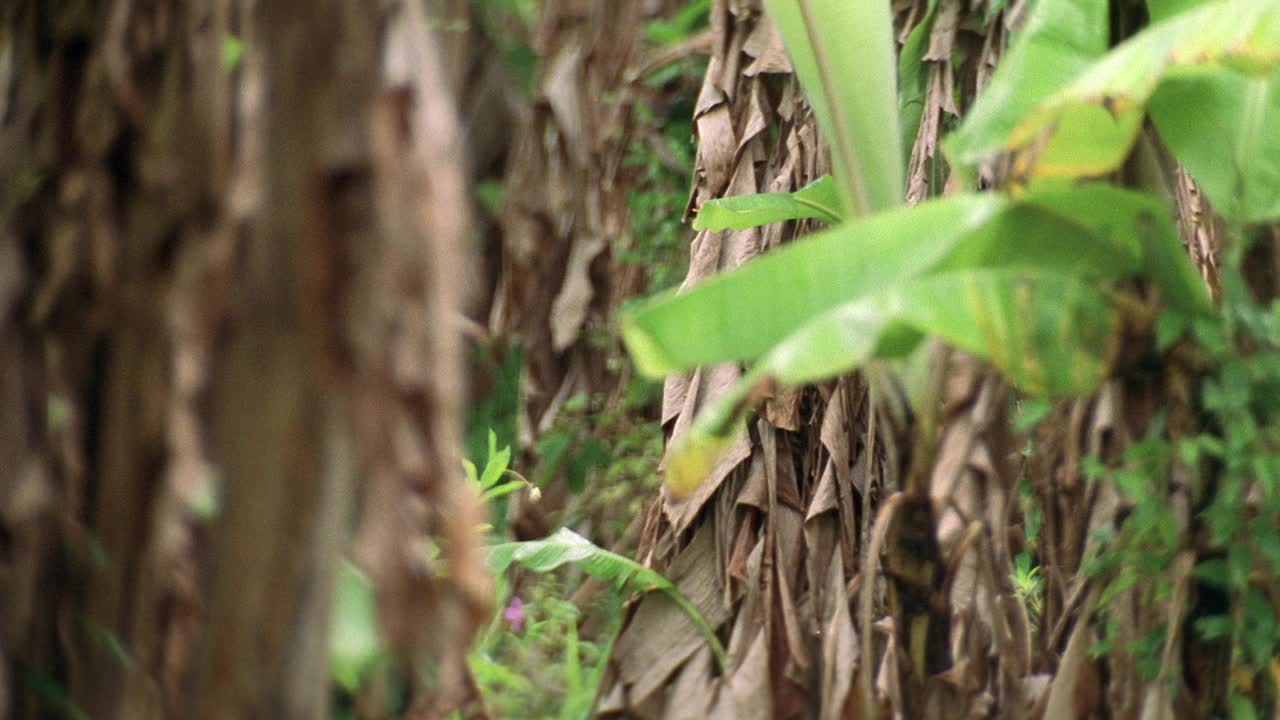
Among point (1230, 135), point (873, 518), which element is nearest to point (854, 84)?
point (1230, 135)

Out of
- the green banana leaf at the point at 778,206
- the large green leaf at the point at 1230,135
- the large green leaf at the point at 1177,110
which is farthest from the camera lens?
the green banana leaf at the point at 778,206

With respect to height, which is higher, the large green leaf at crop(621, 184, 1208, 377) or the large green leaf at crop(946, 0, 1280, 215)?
the large green leaf at crop(946, 0, 1280, 215)

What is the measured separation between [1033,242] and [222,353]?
3.54 ft

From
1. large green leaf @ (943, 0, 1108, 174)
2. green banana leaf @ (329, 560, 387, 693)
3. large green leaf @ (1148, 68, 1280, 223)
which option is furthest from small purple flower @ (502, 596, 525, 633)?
large green leaf @ (1148, 68, 1280, 223)

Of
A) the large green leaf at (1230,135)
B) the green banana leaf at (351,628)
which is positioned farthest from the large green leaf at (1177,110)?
the green banana leaf at (351,628)

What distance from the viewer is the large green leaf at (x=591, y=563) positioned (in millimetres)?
2213

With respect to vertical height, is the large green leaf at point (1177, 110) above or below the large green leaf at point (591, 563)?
above

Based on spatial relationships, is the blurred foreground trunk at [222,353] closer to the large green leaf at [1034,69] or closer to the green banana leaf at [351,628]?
the green banana leaf at [351,628]

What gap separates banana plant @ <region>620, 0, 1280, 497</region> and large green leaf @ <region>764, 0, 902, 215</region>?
0.09ft

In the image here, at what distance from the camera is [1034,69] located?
1733mm

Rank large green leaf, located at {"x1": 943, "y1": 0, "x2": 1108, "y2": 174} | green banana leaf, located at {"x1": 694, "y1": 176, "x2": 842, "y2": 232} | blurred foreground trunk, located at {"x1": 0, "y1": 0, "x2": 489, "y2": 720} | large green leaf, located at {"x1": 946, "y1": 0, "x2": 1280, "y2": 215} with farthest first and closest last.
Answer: green banana leaf, located at {"x1": 694, "y1": 176, "x2": 842, "y2": 232}, large green leaf, located at {"x1": 943, "y1": 0, "x2": 1108, "y2": 174}, large green leaf, located at {"x1": 946, "y1": 0, "x2": 1280, "y2": 215}, blurred foreground trunk, located at {"x1": 0, "y1": 0, "x2": 489, "y2": 720}

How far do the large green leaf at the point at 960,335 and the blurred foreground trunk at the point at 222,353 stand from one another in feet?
1.23

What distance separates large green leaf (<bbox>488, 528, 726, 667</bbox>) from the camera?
2.21 meters

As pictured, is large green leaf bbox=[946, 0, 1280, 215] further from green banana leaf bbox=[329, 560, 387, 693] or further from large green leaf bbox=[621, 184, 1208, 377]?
green banana leaf bbox=[329, 560, 387, 693]
